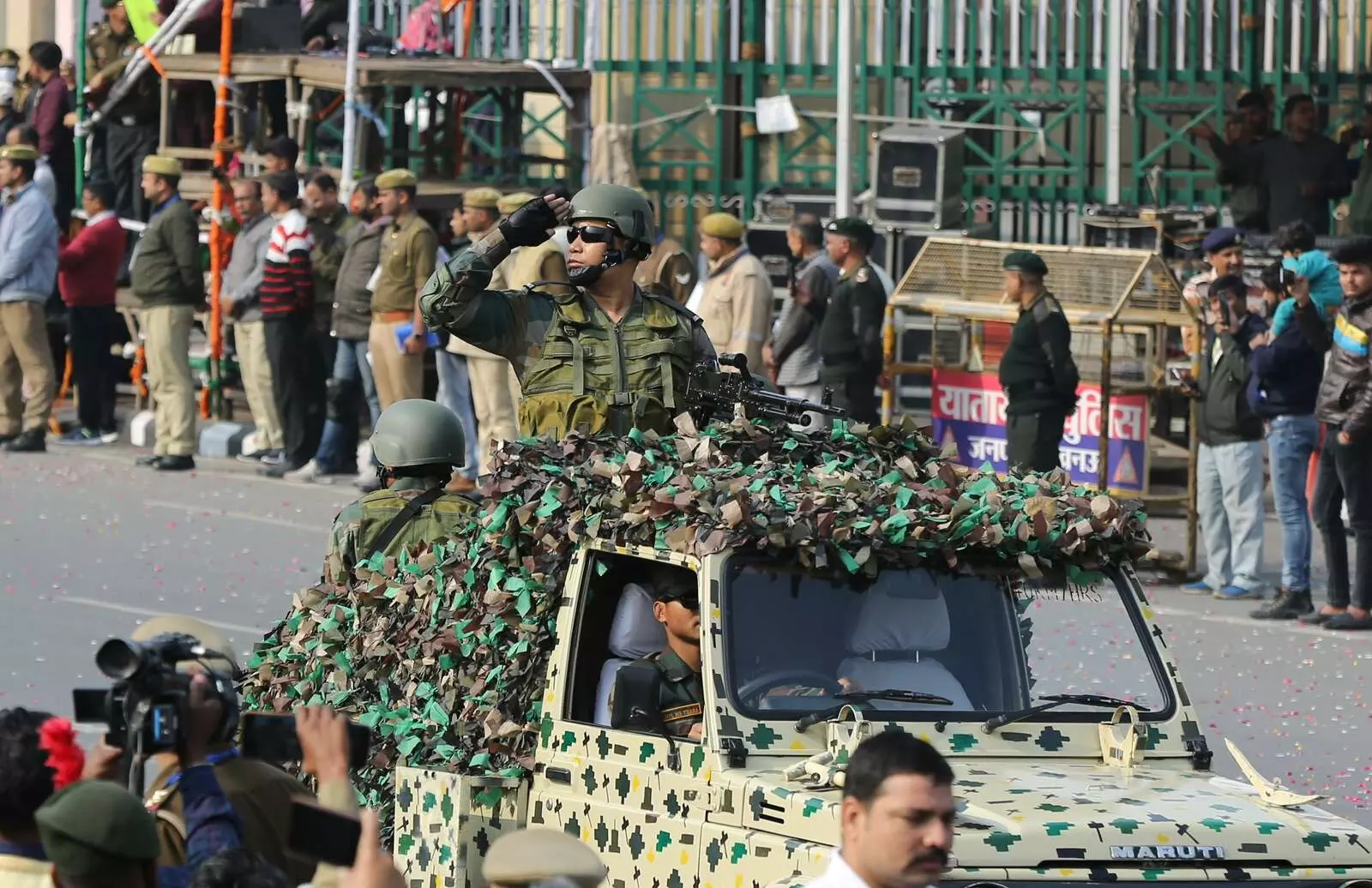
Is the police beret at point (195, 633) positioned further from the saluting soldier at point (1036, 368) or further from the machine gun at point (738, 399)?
the saluting soldier at point (1036, 368)

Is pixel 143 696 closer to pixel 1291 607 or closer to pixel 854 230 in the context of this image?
pixel 1291 607

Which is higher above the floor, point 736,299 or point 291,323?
point 736,299

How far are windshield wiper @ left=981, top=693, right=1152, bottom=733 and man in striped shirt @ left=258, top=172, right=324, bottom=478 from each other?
11.7 meters

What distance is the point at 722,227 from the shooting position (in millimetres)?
17125

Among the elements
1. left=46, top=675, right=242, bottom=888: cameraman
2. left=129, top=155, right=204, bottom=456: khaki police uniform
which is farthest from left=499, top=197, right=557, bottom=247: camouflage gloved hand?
left=129, top=155, right=204, bottom=456: khaki police uniform

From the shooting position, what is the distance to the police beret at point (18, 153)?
1953cm

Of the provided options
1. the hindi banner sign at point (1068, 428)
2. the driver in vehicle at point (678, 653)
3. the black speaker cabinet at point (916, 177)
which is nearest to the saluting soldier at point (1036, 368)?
the hindi banner sign at point (1068, 428)

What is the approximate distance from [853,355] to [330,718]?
40.1 feet

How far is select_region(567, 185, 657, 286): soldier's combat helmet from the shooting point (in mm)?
9164

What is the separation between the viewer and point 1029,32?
21.2 meters

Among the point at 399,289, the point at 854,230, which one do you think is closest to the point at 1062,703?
the point at 854,230

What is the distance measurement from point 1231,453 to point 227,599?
547 cm

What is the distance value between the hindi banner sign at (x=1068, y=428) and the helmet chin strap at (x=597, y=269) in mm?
6795

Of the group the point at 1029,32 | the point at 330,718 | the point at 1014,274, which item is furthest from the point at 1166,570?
the point at 330,718
